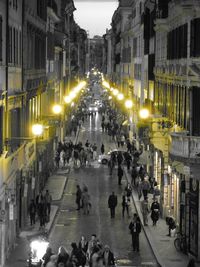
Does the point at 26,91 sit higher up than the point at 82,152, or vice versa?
the point at 26,91

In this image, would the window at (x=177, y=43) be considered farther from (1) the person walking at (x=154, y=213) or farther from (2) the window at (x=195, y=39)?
(1) the person walking at (x=154, y=213)

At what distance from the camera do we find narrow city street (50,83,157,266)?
36.3 meters

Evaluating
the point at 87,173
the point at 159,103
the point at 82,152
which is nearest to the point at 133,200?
the point at 159,103

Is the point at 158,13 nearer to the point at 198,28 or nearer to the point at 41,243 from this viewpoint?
the point at 198,28

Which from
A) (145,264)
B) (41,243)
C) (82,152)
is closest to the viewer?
(41,243)

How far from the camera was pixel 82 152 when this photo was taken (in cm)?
7206

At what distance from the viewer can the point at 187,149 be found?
105 ft

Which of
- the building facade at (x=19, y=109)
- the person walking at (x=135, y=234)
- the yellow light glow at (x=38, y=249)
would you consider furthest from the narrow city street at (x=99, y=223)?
the yellow light glow at (x=38, y=249)

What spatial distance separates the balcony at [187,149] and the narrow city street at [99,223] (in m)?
4.60

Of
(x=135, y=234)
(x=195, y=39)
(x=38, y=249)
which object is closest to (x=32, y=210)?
(x=135, y=234)

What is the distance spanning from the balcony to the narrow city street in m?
4.60

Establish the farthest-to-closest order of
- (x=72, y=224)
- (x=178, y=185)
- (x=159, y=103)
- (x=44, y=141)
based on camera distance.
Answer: (x=159, y=103), (x=44, y=141), (x=72, y=224), (x=178, y=185)

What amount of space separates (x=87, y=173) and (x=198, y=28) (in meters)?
33.3

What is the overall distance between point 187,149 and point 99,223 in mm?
13034
